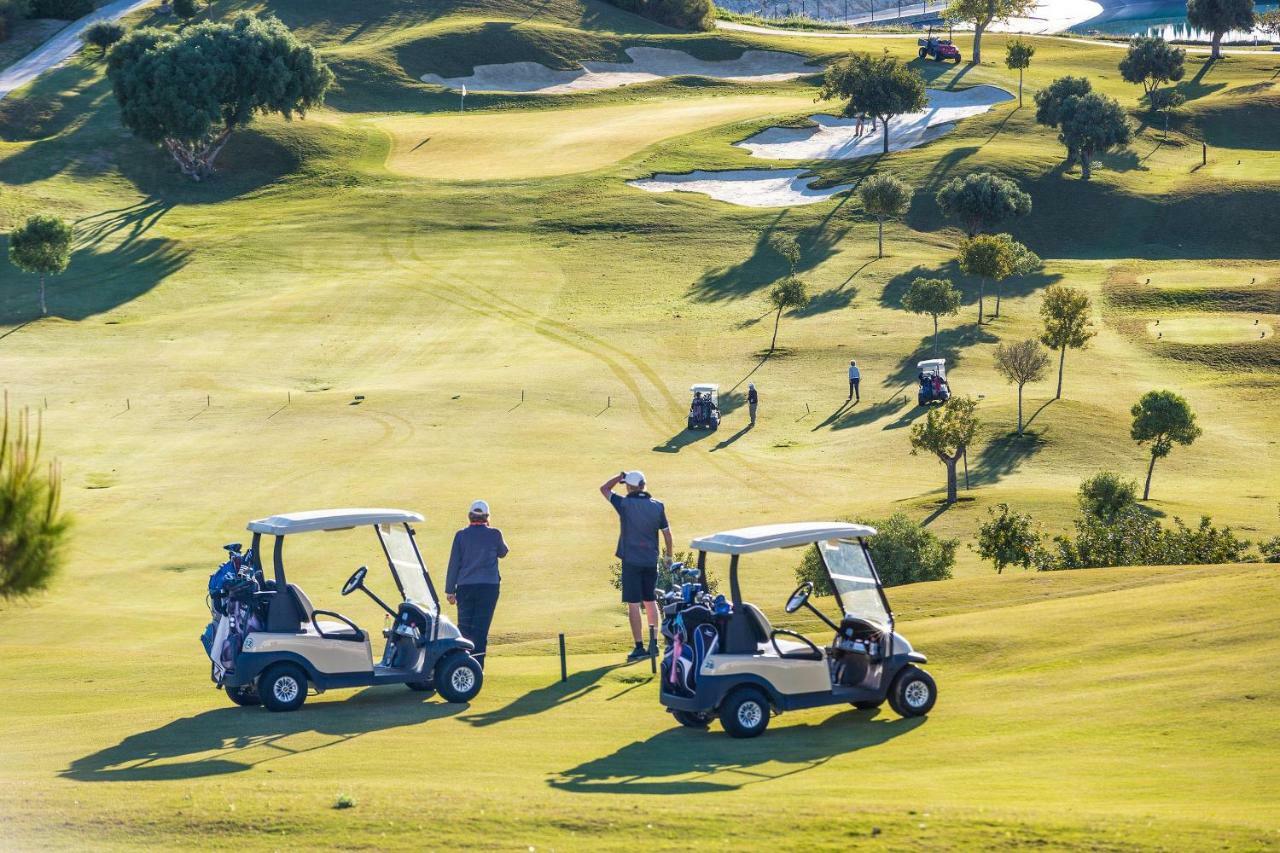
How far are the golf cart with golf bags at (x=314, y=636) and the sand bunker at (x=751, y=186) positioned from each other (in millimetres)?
84846

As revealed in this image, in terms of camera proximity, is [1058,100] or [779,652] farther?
[1058,100]

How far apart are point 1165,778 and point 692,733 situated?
576cm

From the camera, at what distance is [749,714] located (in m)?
18.2

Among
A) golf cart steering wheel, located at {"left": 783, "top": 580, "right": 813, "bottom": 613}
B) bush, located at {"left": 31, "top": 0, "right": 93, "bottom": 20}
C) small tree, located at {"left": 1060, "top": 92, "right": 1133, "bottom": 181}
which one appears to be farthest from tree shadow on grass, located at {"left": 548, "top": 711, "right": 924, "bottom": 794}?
bush, located at {"left": 31, "top": 0, "right": 93, "bottom": 20}

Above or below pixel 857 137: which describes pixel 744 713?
above

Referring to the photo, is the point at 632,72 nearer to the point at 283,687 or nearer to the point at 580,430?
the point at 580,430

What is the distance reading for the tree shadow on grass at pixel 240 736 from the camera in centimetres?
1678

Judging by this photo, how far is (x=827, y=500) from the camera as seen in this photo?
48906mm

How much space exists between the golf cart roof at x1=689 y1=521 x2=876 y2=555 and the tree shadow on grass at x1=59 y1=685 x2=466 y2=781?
4540 mm

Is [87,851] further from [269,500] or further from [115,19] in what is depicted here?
[115,19]

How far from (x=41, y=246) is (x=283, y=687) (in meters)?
67.0

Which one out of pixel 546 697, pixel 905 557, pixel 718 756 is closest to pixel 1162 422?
pixel 905 557

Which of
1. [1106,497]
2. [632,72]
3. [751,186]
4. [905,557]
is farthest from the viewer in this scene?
[632,72]

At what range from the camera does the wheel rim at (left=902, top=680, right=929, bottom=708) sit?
18.9 meters
